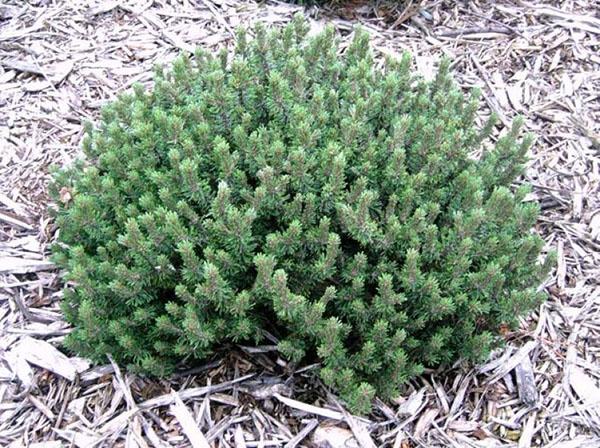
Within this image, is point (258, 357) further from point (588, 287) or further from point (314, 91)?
point (588, 287)

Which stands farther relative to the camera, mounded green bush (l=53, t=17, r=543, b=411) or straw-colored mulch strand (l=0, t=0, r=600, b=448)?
straw-colored mulch strand (l=0, t=0, r=600, b=448)

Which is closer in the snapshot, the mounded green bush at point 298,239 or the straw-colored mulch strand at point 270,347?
the mounded green bush at point 298,239

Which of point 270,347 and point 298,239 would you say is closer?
point 298,239

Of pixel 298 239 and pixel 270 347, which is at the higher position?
pixel 298 239

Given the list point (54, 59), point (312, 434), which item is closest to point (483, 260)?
point (312, 434)
